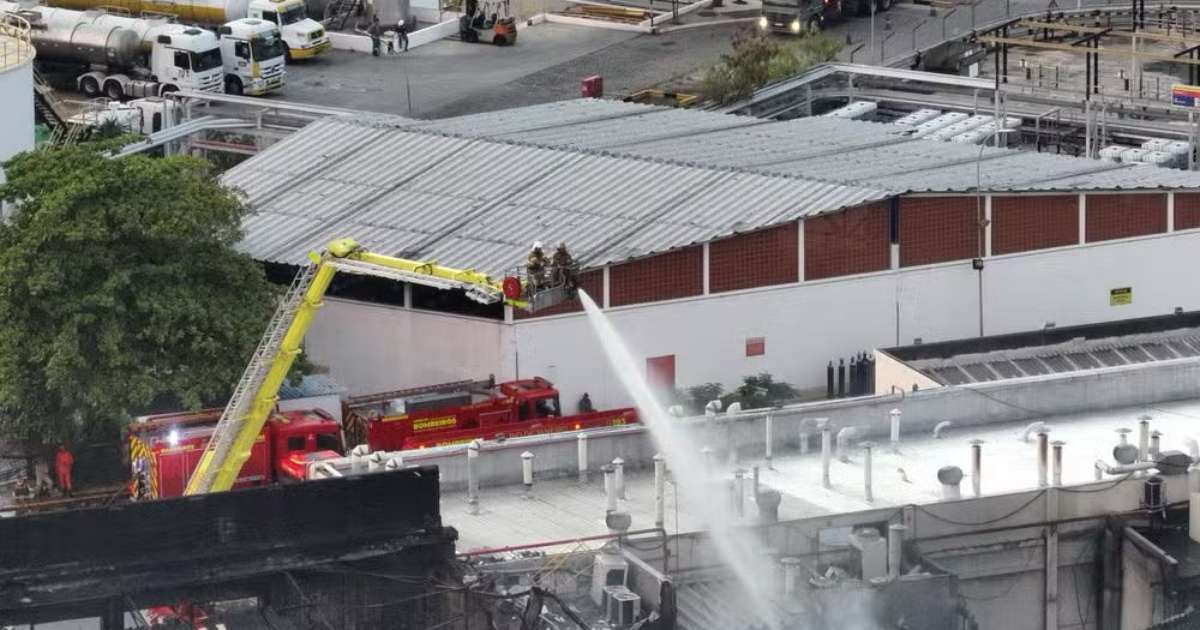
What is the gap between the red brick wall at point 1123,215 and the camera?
69688 mm

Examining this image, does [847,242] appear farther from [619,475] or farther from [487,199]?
[619,475]

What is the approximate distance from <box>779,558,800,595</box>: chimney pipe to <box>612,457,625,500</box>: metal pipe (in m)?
3.95

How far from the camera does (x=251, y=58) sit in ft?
323

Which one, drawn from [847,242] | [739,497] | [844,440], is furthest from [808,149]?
[739,497]

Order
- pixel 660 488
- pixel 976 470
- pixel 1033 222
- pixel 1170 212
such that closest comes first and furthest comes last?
pixel 660 488 < pixel 976 470 < pixel 1033 222 < pixel 1170 212

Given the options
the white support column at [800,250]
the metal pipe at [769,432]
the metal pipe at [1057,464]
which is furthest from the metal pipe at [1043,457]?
the white support column at [800,250]

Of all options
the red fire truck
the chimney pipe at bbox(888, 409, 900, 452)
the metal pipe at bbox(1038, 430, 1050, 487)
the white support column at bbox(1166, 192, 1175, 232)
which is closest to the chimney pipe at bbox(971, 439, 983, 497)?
the metal pipe at bbox(1038, 430, 1050, 487)

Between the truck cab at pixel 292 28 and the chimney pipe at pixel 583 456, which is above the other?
the chimney pipe at pixel 583 456

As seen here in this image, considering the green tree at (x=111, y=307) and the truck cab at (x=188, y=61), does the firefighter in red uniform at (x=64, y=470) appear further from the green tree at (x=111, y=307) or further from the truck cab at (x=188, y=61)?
the truck cab at (x=188, y=61)

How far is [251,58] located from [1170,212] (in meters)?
36.5

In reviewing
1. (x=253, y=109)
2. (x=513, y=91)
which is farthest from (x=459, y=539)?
(x=513, y=91)

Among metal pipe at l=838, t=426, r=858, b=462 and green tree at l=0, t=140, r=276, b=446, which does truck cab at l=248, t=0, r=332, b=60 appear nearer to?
green tree at l=0, t=140, r=276, b=446

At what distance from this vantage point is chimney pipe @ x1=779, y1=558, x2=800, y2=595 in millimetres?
47188

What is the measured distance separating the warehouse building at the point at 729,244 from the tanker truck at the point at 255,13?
1193 inches
